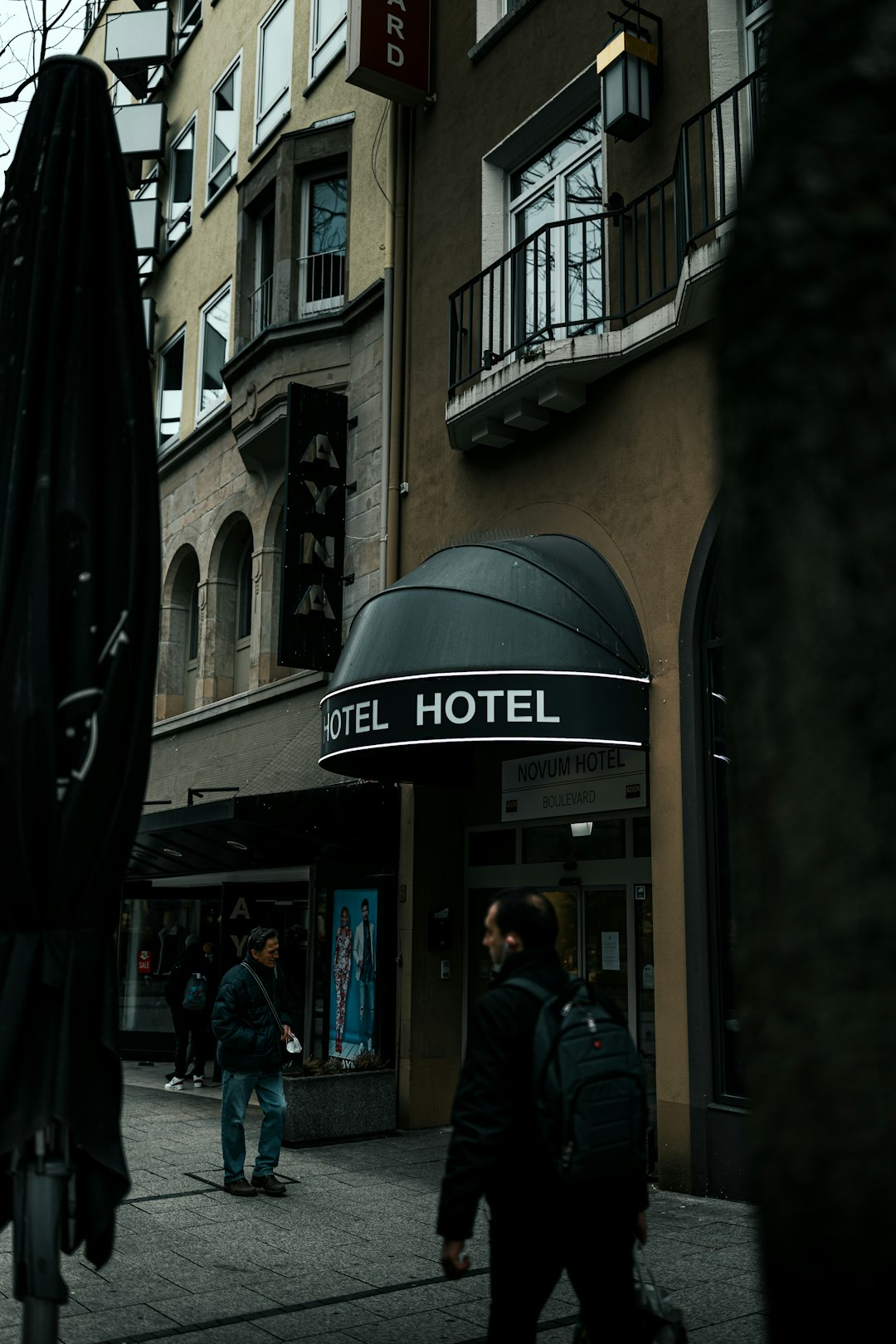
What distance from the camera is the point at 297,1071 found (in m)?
10.9

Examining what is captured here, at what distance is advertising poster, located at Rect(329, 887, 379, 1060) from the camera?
41.0 ft

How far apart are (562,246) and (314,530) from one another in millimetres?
4288

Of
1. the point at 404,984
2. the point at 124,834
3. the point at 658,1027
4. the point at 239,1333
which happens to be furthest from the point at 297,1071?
the point at 124,834

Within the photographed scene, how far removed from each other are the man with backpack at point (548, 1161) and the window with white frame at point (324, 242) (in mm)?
13398

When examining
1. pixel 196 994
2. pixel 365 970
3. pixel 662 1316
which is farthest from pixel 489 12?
pixel 662 1316

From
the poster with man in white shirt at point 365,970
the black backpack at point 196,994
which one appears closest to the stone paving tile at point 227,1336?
the poster with man in white shirt at point 365,970

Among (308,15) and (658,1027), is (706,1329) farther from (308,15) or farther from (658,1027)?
(308,15)

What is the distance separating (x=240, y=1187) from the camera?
870 centimetres

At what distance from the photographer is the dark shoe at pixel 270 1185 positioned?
8.67m

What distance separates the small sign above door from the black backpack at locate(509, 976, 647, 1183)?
5.82m

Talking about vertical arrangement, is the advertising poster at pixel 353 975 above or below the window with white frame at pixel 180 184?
below

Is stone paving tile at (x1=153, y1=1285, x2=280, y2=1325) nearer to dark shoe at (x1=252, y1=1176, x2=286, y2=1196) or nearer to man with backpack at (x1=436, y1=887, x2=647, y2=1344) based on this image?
dark shoe at (x1=252, y1=1176, x2=286, y2=1196)

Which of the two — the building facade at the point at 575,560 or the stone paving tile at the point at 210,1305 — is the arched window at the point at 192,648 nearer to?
the building facade at the point at 575,560

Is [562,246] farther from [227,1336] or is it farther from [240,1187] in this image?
[227,1336]
